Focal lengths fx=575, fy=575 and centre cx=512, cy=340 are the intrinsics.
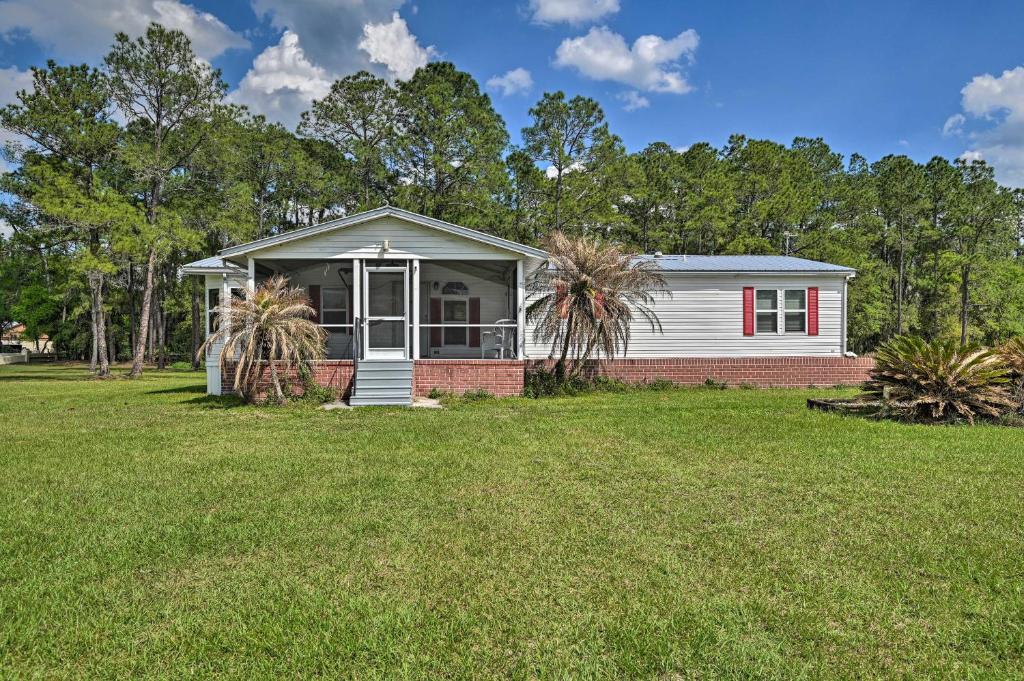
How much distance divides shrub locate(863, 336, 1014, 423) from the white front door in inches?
367

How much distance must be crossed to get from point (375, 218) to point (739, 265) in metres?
9.99

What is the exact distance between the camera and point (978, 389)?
8953 millimetres

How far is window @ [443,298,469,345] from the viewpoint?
54.0ft

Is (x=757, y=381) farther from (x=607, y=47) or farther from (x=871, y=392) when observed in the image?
(x=607, y=47)

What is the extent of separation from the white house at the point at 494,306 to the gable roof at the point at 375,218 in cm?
4

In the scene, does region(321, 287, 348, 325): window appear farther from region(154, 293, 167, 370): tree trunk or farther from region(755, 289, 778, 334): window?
region(154, 293, 167, 370): tree trunk

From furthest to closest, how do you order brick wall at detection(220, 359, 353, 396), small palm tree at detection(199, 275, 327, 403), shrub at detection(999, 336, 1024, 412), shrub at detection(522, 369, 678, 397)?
shrub at detection(522, 369, 678, 397) → brick wall at detection(220, 359, 353, 396) → small palm tree at detection(199, 275, 327, 403) → shrub at detection(999, 336, 1024, 412)

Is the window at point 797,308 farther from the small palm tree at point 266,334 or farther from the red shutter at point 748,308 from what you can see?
the small palm tree at point 266,334

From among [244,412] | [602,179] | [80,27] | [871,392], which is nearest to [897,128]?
[602,179]

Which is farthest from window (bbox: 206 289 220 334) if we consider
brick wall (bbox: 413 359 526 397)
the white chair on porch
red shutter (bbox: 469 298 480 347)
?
the white chair on porch

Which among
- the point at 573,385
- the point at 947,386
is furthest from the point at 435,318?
the point at 947,386

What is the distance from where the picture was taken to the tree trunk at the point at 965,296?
101 feet

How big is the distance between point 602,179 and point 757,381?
45.6 ft

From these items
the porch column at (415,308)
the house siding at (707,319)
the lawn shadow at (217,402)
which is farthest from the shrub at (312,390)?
the house siding at (707,319)
